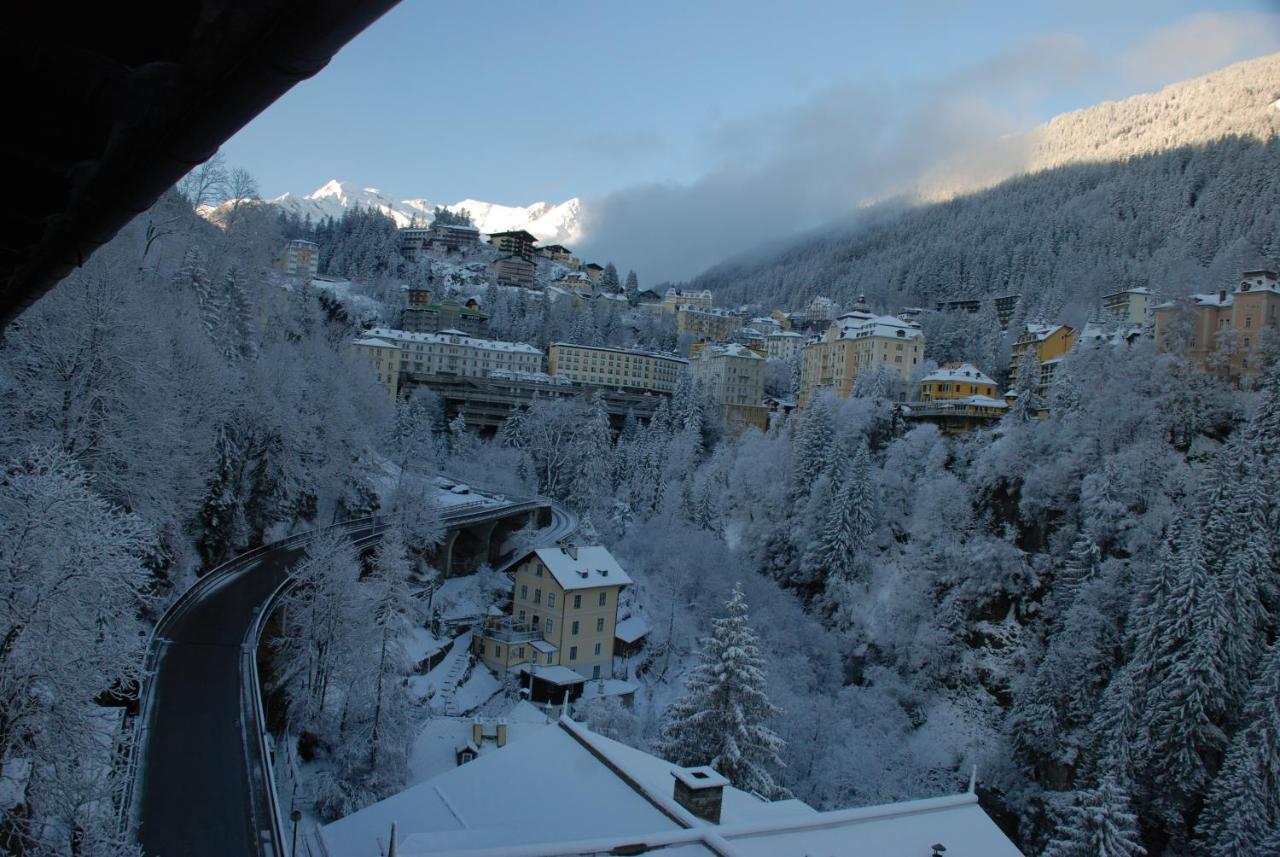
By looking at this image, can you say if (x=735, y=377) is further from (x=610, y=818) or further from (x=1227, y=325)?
(x=610, y=818)

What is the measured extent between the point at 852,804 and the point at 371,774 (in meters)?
20.9

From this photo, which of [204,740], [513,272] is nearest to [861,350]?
[204,740]

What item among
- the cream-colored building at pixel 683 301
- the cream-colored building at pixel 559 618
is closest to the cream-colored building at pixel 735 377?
the cream-colored building at pixel 559 618

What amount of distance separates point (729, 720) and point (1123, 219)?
6179 inches

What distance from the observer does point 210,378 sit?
3158cm

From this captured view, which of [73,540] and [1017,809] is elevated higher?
[73,540]

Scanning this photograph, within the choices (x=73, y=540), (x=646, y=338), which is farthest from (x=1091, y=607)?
(x=646, y=338)

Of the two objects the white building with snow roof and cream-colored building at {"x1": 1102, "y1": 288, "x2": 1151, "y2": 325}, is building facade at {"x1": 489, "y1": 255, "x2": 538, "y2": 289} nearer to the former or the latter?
cream-colored building at {"x1": 1102, "y1": 288, "x2": 1151, "y2": 325}

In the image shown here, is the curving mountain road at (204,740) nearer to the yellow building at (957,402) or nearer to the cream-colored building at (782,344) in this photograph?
the yellow building at (957,402)

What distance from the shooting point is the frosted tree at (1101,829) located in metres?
25.9

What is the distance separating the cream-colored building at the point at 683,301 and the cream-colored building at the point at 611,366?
5164 centimetres

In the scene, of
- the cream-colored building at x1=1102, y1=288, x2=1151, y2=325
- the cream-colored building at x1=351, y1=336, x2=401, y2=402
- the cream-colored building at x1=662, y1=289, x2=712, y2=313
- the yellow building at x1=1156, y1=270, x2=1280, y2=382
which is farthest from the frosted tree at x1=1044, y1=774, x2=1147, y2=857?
the cream-colored building at x1=662, y1=289, x2=712, y2=313

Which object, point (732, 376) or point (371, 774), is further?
point (732, 376)

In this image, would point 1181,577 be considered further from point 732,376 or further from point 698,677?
point 732,376
